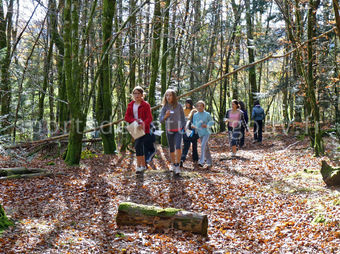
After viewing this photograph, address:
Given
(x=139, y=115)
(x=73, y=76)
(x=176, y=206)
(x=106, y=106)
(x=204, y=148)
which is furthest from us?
(x=106, y=106)

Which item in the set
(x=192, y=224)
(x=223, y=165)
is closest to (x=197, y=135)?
(x=223, y=165)

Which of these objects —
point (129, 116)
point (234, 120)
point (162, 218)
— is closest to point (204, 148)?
point (234, 120)

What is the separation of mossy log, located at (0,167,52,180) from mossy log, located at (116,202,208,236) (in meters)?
3.46

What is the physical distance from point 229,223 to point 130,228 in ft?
5.93

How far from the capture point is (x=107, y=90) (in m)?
11.8

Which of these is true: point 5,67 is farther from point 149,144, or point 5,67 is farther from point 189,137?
point 189,137

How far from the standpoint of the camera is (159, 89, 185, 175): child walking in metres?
7.91

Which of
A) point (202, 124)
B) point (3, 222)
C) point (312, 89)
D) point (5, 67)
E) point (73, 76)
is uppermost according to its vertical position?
point (5, 67)

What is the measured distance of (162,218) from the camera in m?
5.30

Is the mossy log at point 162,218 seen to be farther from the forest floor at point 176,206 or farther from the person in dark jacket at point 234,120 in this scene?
the person in dark jacket at point 234,120

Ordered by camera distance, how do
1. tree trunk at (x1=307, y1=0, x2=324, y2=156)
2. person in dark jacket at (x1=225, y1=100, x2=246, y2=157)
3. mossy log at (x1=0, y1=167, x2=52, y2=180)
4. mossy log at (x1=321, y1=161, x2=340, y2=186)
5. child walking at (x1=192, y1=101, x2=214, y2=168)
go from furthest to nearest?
person in dark jacket at (x1=225, y1=100, x2=246, y2=157) < child walking at (x1=192, y1=101, x2=214, y2=168) < tree trunk at (x1=307, y1=0, x2=324, y2=156) < mossy log at (x1=0, y1=167, x2=52, y2=180) < mossy log at (x1=321, y1=161, x2=340, y2=186)

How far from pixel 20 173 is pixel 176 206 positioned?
411 cm

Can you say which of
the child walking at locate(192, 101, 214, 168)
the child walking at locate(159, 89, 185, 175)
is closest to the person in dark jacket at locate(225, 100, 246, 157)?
the child walking at locate(192, 101, 214, 168)

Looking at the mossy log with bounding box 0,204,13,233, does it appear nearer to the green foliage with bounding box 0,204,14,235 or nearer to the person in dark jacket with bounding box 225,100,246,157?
the green foliage with bounding box 0,204,14,235
